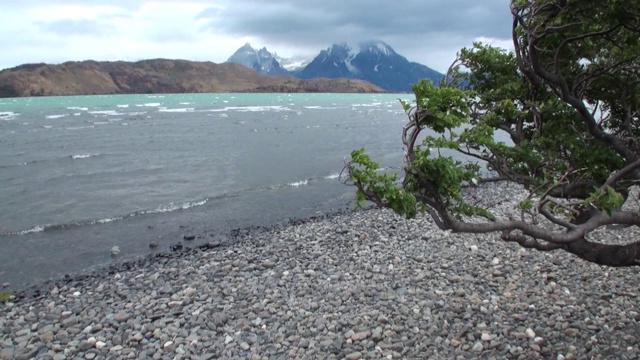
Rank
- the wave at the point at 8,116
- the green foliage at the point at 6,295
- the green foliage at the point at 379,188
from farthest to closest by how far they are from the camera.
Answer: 1. the wave at the point at 8,116
2. the green foliage at the point at 6,295
3. the green foliage at the point at 379,188

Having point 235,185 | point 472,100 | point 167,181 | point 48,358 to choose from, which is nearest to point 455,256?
point 472,100

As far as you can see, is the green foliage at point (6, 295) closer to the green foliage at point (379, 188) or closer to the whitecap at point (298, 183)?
the green foliage at point (379, 188)

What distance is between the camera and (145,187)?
30.8m

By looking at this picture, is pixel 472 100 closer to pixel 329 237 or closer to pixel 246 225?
pixel 329 237

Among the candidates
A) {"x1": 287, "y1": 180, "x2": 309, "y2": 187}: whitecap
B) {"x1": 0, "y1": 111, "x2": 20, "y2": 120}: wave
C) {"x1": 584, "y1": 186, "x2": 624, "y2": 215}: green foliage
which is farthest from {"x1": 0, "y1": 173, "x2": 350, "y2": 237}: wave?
{"x1": 0, "y1": 111, "x2": 20, "y2": 120}: wave

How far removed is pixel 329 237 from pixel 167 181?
59.7 feet

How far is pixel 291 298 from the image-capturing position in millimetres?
12531

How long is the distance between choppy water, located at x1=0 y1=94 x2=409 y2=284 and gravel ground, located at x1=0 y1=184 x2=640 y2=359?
448 centimetres

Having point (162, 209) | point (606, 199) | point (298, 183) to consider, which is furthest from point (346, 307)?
point (298, 183)

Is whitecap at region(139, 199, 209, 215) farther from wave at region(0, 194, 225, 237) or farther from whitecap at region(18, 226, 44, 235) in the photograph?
whitecap at region(18, 226, 44, 235)

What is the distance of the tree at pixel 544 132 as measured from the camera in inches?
227

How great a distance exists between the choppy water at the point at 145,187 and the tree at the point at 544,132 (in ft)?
49.4

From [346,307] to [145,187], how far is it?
891 inches

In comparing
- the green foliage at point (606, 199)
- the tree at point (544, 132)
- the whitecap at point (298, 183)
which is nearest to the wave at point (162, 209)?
the whitecap at point (298, 183)
